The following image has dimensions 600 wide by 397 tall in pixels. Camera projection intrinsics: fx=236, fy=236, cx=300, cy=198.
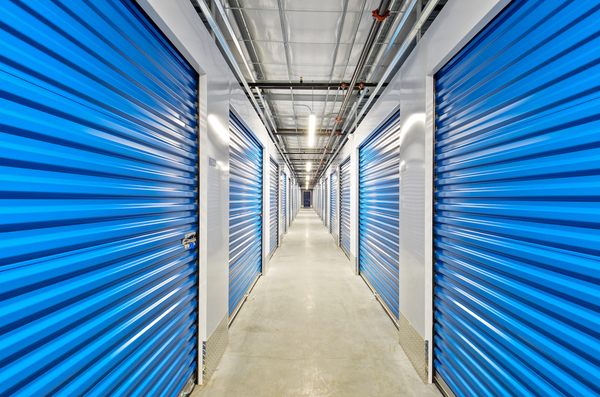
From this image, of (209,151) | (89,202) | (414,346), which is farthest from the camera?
(414,346)

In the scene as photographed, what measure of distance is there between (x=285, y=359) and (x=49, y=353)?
1.98 meters

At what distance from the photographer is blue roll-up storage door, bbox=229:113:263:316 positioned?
321 cm

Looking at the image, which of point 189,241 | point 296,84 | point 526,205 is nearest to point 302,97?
point 296,84

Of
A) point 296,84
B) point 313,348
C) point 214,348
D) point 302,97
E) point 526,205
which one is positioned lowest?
point 313,348

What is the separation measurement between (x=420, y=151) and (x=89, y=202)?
2.55 meters

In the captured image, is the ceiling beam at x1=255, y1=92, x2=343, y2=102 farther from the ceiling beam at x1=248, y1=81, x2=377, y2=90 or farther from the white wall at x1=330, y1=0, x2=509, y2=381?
the white wall at x1=330, y1=0, x2=509, y2=381

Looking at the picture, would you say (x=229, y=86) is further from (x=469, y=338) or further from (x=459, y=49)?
(x=469, y=338)

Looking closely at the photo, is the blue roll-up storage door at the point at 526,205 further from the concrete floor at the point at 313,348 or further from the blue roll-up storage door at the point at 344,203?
the blue roll-up storage door at the point at 344,203

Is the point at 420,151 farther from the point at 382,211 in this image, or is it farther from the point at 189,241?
the point at 189,241

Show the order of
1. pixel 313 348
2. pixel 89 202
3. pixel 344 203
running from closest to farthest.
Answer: pixel 89 202, pixel 313 348, pixel 344 203

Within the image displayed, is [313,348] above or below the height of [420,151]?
below

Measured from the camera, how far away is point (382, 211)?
3771mm

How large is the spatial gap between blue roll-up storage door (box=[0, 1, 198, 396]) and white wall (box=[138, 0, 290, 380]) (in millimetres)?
180

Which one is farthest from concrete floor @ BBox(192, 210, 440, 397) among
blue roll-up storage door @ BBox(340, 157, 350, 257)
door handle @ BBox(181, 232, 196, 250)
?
blue roll-up storage door @ BBox(340, 157, 350, 257)
